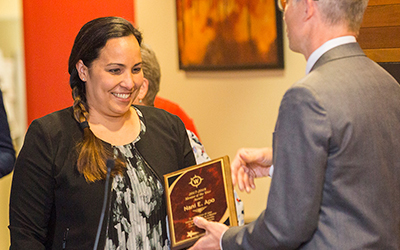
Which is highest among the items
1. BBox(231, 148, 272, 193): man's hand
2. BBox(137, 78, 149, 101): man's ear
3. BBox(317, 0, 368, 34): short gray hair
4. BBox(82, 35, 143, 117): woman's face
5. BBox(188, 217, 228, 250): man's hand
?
BBox(317, 0, 368, 34): short gray hair

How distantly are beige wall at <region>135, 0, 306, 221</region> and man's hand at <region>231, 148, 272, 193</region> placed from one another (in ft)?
10.0

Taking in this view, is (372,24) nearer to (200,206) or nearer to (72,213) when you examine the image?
(200,206)

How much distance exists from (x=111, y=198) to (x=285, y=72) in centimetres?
340

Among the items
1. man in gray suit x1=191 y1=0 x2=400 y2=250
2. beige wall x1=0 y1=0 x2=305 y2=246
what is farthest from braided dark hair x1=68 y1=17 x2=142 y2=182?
beige wall x1=0 y1=0 x2=305 y2=246

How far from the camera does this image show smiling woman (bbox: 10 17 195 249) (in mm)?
1737

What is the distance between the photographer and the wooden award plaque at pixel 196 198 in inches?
66.1

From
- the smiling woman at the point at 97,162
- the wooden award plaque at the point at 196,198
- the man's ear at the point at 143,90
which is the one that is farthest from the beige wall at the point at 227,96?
the wooden award plaque at the point at 196,198

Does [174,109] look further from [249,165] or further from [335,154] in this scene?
[335,154]

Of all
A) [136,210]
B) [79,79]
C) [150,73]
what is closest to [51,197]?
[136,210]

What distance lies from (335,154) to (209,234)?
0.59 metres

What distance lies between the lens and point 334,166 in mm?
1280

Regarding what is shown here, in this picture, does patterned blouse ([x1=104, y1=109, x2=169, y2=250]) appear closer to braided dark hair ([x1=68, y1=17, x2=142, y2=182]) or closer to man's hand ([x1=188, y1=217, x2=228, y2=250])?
braided dark hair ([x1=68, y1=17, x2=142, y2=182])

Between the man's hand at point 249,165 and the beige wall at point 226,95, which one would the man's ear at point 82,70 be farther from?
the beige wall at point 226,95

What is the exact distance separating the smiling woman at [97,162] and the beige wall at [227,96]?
9.14 ft
